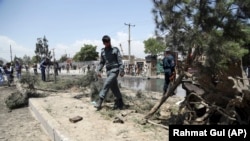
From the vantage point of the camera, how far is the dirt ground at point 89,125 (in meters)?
5.45

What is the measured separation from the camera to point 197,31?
5273 millimetres

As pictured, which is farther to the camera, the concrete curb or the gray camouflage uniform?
the gray camouflage uniform

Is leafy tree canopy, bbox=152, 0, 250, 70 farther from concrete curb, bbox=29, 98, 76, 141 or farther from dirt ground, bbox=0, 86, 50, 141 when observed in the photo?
dirt ground, bbox=0, 86, 50, 141

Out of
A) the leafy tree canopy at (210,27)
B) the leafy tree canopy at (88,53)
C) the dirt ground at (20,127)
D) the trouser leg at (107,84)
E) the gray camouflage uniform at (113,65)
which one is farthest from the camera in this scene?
the leafy tree canopy at (88,53)

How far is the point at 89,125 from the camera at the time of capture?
621 cm

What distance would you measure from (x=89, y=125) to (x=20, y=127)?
2257 millimetres

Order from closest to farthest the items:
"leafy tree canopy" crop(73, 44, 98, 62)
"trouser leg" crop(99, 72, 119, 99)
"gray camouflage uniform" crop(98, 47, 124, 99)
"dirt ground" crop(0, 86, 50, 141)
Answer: "dirt ground" crop(0, 86, 50, 141) < "trouser leg" crop(99, 72, 119, 99) < "gray camouflage uniform" crop(98, 47, 124, 99) < "leafy tree canopy" crop(73, 44, 98, 62)

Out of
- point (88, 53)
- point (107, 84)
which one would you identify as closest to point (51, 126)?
point (107, 84)

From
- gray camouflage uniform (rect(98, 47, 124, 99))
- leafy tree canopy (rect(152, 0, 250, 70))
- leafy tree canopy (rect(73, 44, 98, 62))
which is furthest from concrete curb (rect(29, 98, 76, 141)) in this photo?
leafy tree canopy (rect(73, 44, 98, 62))

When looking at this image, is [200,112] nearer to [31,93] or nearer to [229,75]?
[229,75]

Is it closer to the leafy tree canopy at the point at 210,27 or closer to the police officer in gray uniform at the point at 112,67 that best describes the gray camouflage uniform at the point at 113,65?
the police officer in gray uniform at the point at 112,67

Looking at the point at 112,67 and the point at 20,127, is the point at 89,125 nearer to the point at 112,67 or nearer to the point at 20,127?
the point at 112,67

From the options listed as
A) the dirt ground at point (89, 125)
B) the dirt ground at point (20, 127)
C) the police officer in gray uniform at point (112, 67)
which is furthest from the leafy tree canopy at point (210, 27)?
the dirt ground at point (20, 127)

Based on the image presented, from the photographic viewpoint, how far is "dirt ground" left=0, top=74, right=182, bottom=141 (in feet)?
17.9
